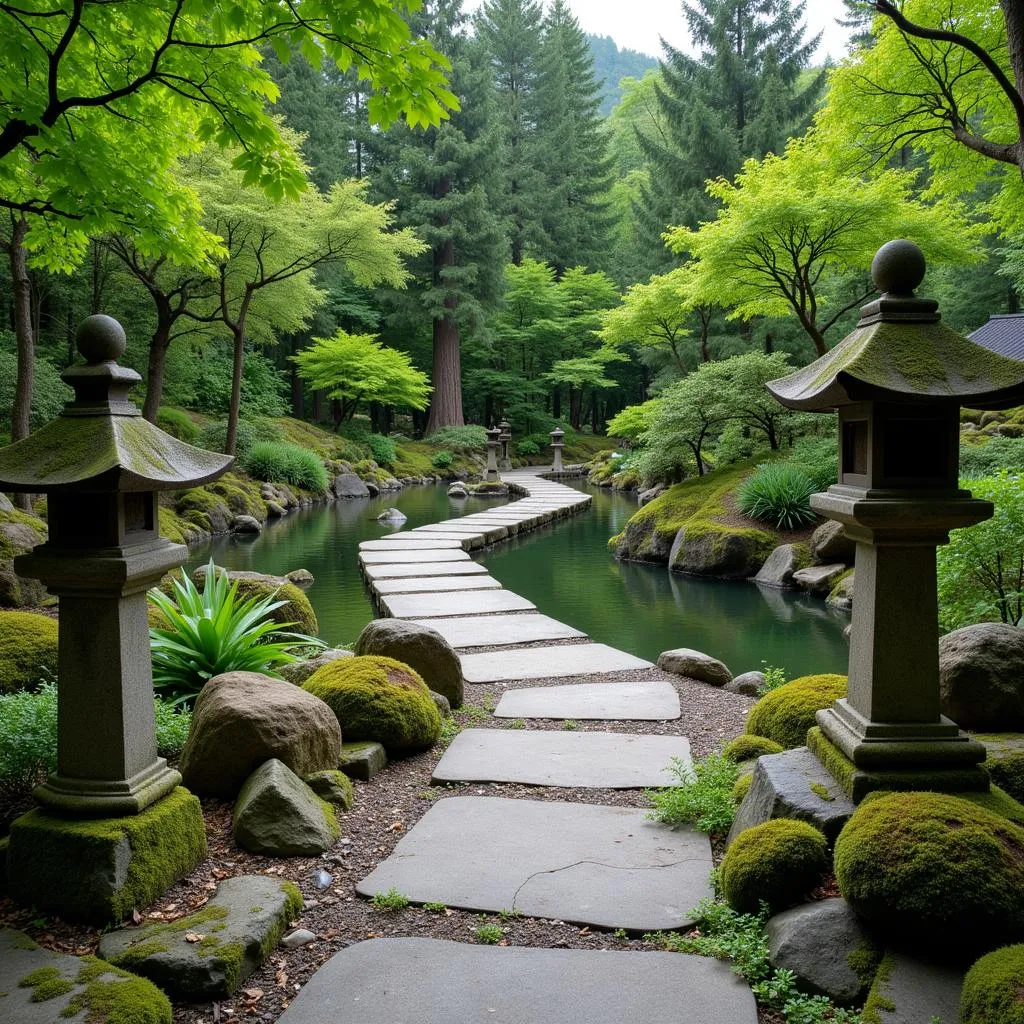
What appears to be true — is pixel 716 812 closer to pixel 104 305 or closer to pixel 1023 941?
pixel 1023 941

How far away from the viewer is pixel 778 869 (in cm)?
286

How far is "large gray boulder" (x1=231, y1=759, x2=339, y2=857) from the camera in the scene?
11.4 feet

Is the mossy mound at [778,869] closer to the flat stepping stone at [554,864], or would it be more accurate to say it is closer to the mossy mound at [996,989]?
the flat stepping stone at [554,864]

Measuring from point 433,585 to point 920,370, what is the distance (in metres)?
7.54

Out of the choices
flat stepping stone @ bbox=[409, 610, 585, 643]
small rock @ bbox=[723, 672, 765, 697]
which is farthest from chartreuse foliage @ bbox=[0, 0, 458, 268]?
small rock @ bbox=[723, 672, 765, 697]

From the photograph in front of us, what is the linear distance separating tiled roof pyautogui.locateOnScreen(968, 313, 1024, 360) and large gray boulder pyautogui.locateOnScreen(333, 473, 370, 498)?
53.2 feet

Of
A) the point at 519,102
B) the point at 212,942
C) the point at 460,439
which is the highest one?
the point at 519,102

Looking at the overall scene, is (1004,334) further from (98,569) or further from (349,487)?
(98,569)

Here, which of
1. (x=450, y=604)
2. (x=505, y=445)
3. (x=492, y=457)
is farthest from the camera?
(x=505, y=445)

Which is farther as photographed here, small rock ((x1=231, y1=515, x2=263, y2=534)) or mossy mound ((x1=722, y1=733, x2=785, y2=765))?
small rock ((x1=231, y1=515, x2=263, y2=534))

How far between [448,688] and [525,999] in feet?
10.5

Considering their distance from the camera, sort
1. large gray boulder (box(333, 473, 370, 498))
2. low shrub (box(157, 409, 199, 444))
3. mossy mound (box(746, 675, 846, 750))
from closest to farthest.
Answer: mossy mound (box(746, 675, 846, 750))
low shrub (box(157, 409, 199, 444))
large gray boulder (box(333, 473, 370, 498))

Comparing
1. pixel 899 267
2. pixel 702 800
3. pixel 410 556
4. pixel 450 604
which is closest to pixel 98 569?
pixel 702 800

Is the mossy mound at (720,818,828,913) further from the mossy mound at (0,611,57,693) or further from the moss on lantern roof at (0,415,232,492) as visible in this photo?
the mossy mound at (0,611,57,693)
